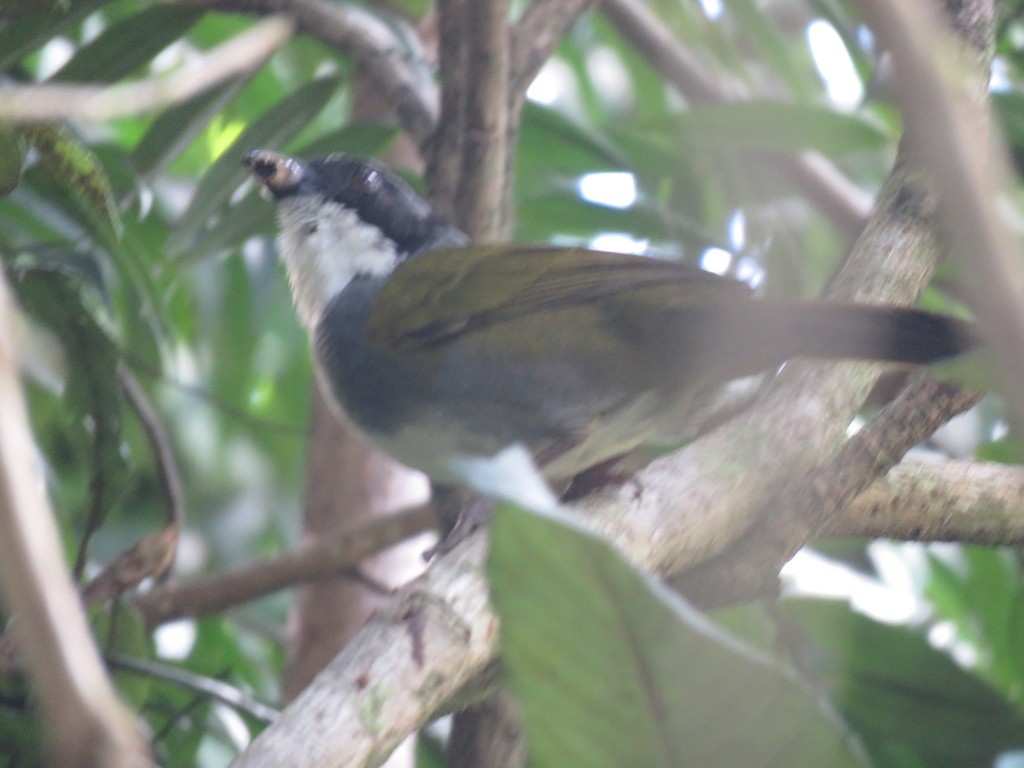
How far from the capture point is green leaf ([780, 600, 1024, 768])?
2.23 meters

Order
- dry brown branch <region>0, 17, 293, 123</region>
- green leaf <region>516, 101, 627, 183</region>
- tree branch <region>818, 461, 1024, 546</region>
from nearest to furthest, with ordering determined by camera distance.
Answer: dry brown branch <region>0, 17, 293, 123</region> < tree branch <region>818, 461, 1024, 546</region> < green leaf <region>516, 101, 627, 183</region>

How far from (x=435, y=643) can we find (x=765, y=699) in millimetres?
477

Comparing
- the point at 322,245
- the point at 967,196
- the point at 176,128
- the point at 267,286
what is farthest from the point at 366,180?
the point at 967,196

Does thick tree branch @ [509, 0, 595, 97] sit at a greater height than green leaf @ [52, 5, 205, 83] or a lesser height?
greater

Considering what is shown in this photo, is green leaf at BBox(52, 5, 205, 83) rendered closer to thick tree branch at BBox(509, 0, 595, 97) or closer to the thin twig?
thick tree branch at BBox(509, 0, 595, 97)

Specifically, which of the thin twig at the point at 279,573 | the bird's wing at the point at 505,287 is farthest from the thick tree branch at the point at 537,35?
the thin twig at the point at 279,573

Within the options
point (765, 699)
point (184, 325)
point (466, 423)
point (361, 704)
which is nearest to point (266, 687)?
point (184, 325)

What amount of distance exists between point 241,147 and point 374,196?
337 millimetres

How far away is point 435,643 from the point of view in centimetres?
141

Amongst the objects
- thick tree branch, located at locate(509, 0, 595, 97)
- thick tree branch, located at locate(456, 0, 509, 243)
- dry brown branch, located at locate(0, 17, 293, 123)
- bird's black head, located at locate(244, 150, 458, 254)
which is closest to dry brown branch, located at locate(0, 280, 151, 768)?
dry brown branch, located at locate(0, 17, 293, 123)

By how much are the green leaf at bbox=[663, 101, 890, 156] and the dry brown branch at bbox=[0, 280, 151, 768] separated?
8.91ft

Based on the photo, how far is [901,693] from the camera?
2293 mm

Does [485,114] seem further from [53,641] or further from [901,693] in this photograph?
[53,641]

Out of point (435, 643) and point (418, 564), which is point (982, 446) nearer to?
point (418, 564)
